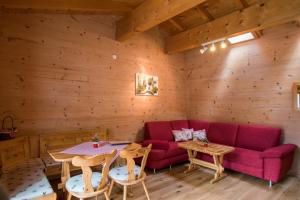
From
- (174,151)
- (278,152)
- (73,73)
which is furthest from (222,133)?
(73,73)

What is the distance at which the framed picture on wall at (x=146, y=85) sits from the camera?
14.3 ft

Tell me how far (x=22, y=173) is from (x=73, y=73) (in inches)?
70.8

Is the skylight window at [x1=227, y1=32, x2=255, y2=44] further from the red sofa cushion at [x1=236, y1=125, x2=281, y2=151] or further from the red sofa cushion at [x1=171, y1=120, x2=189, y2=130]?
Answer: the red sofa cushion at [x1=171, y1=120, x2=189, y2=130]

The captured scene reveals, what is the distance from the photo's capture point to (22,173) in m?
2.32

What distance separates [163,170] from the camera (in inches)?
147

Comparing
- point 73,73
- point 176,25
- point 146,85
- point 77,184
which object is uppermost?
point 176,25

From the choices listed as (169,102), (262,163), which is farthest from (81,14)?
(262,163)

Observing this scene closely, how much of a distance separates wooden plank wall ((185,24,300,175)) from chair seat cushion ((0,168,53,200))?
384 centimetres

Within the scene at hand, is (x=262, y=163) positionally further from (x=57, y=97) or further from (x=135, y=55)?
(x=57, y=97)

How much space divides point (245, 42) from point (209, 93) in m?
1.41

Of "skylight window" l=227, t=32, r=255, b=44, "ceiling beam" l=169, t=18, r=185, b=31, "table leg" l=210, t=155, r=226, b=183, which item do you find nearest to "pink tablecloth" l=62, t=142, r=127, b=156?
"table leg" l=210, t=155, r=226, b=183

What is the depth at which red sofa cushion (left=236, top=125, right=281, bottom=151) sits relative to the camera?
3.50 m

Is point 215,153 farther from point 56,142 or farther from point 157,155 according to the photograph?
point 56,142

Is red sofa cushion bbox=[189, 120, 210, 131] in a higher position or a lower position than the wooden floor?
higher
